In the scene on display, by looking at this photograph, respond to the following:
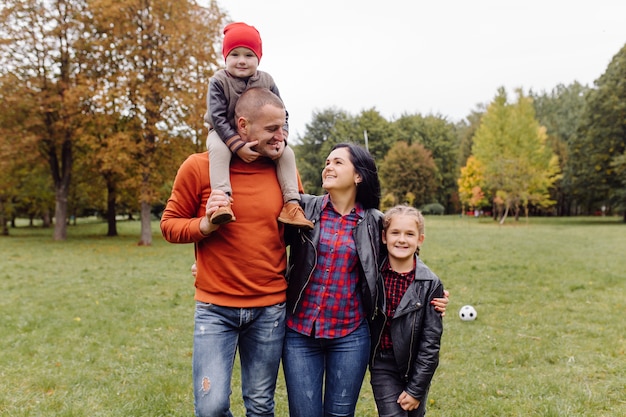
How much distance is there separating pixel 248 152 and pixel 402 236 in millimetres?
1015

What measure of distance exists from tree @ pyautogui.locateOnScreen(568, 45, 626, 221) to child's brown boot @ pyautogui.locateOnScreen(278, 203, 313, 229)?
36.8m

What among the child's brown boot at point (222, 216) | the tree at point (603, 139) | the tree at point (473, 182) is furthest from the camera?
the tree at point (473, 182)

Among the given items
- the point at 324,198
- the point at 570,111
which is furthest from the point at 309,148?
the point at 324,198

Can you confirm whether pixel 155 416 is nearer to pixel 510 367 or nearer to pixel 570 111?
pixel 510 367

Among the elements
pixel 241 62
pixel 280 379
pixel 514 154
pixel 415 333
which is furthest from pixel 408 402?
pixel 514 154

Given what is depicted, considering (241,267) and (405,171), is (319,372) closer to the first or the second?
(241,267)

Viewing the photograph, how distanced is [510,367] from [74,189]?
83.7 ft

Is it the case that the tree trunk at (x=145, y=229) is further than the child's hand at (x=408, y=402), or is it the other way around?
the tree trunk at (x=145, y=229)

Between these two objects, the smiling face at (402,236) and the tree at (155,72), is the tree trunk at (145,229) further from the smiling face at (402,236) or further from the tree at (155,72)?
the smiling face at (402,236)

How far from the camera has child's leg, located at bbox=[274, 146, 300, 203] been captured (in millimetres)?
2695

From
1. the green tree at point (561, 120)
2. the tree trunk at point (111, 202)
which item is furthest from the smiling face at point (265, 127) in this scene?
the green tree at point (561, 120)

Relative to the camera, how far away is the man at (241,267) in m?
2.47

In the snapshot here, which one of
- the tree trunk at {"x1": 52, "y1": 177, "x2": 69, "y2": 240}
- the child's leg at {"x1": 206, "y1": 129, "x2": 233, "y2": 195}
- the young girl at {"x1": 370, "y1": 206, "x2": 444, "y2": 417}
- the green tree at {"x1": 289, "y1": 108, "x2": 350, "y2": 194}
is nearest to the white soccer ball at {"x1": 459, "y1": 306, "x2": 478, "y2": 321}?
the young girl at {"x1": 370, "y1": 206, "x2": 444, "y2": 417}

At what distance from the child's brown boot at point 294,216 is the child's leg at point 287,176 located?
0.07m
